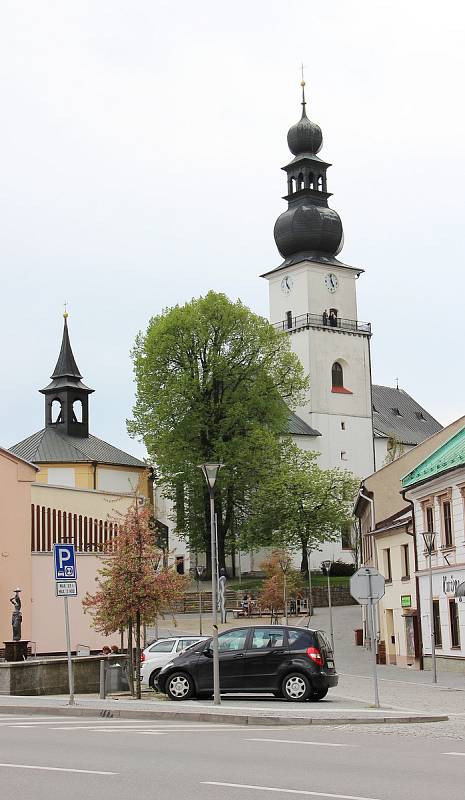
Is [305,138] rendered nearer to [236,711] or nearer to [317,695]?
[317,695]

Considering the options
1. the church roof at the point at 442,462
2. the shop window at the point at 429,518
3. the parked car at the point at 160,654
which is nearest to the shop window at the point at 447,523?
the church roof at the point at 442,462

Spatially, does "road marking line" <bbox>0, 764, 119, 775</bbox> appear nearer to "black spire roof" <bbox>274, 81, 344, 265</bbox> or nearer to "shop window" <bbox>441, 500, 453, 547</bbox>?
"shop window" <bbox>441, 500, 453, 547</bbox>

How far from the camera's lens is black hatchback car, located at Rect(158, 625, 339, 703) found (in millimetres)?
21484

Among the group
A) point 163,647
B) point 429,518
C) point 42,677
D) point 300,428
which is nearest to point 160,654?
point 163,647

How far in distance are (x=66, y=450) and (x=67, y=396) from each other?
402cm

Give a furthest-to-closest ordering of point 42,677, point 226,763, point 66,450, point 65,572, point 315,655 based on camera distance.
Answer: point 66,450
point 42,677
point 315,655
point 65,572
point 226,763

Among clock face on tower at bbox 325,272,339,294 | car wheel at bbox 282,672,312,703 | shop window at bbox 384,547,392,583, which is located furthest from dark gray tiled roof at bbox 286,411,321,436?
car wheel at bbox 282,672,312,703

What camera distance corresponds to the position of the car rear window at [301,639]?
2151 centimetres

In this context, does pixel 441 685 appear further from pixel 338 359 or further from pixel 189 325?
pixel 338 359

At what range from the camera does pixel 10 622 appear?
3953 cm

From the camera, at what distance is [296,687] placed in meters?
21.5

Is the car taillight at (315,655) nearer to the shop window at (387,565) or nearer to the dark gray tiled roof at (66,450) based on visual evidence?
the shop window at (387,565)

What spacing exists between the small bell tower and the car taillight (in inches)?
2315

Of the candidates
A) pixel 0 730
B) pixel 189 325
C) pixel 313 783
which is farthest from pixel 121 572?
pixel 189 325
